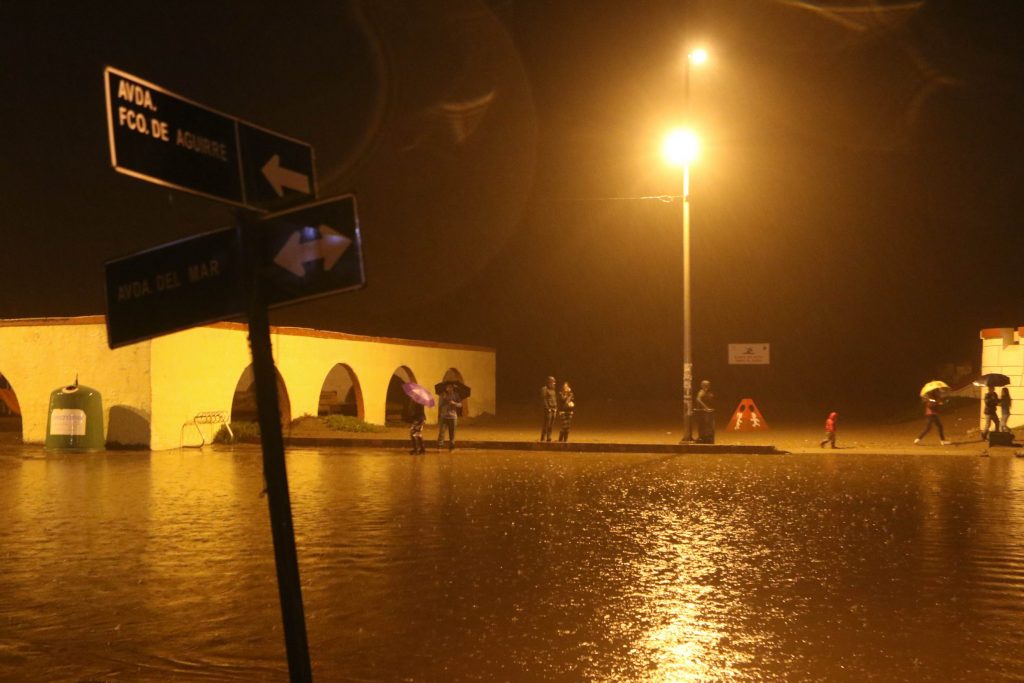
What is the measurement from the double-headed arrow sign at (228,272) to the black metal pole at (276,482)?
4cm

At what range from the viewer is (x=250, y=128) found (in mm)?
3859

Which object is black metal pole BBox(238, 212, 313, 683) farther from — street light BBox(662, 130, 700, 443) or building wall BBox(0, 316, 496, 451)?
street light BBox(662, 130, 700, 443)

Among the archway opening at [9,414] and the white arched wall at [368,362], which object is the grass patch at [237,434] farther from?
the archway opening at [9,414]

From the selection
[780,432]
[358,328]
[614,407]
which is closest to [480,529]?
[780,432]

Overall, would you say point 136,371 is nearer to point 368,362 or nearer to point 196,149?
point 368,362

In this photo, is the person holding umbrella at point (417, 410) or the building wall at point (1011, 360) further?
the building wall at point (1011, 360)

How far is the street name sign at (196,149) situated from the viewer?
3.46m

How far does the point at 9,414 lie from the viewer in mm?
38875

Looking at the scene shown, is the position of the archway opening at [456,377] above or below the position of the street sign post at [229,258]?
below

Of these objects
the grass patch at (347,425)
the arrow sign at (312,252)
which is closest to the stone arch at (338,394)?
the grass patch at (347,425)

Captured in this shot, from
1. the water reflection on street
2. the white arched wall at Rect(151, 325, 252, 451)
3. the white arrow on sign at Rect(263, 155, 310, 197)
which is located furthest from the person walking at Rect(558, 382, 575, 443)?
the white arrow on sign at Rect(263, 155, 310, 197)

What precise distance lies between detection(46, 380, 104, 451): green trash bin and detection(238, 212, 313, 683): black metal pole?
1939 centimetres

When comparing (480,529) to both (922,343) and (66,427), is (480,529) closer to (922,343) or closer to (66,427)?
(66,427)

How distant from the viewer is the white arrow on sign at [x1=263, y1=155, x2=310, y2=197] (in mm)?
3891
